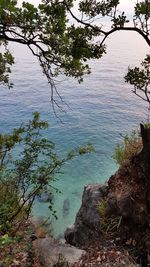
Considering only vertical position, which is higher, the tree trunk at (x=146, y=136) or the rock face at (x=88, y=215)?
the tree trunk at (x=146, y=136)

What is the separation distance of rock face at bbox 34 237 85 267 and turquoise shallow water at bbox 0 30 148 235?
9.63 metres

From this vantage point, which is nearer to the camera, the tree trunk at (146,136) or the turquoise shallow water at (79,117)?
the tree trunk at (146,136)

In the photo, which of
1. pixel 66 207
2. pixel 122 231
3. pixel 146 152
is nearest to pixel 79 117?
pixel 66 207

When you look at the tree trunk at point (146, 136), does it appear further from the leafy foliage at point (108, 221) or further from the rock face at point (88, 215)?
the rock face at point (88, 215)

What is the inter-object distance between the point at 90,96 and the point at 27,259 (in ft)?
144

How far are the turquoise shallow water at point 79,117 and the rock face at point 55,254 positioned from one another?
9632 millimetres

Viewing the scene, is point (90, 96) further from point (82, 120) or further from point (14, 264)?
point (14, 264)

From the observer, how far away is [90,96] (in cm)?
5356

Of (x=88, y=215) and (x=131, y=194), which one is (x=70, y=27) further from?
(x=88, y=215)

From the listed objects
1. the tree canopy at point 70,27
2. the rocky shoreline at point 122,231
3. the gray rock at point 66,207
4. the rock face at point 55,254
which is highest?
the tree canopy at point 70,27

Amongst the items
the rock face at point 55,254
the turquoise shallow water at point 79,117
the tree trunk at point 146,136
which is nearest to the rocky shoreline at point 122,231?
the rock face at point 55,254

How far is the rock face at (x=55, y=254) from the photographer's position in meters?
10.2

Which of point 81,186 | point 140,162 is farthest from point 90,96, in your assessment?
point 140,162

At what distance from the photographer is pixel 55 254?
11.0 meters
